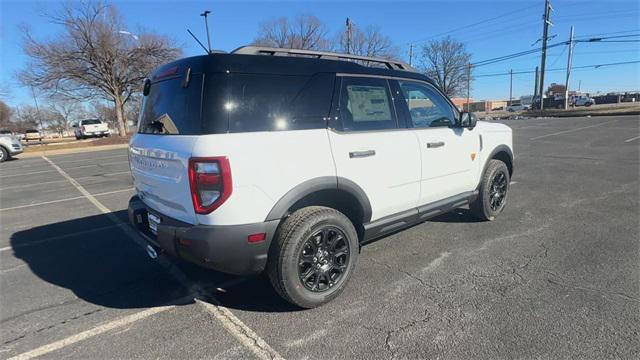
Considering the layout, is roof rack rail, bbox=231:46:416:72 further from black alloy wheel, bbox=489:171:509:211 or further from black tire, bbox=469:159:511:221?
black alloy wheel, bbox=489:171:509:211

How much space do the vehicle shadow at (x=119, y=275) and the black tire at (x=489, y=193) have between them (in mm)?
2916

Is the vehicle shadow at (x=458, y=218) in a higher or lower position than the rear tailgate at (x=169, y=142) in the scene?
lower

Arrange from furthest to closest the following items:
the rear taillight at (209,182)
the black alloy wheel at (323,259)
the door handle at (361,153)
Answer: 1. the door handle at (361,153)
2. the black alloy wheel at (323,259)
3. the rear taillight at (209,182)

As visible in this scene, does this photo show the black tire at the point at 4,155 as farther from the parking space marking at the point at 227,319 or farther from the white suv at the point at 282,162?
the white suv at the point at 282,162

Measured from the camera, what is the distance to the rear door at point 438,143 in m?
3.81

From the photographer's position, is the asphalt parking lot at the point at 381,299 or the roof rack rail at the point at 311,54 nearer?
the asphalt parking lot at the point at 381,299

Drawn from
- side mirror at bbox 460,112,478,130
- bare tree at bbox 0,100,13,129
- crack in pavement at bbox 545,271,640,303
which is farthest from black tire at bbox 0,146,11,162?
bare tree at bbox 0,100,13,129

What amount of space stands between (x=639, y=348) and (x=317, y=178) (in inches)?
93.4

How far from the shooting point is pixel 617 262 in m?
3.59

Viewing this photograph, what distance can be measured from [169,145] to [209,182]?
520 mm

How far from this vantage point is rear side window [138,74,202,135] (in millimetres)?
2645

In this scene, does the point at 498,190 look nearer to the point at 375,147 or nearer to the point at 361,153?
the point at 375,147

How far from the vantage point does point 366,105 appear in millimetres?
3420

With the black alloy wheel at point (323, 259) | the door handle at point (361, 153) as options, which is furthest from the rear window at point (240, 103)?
the black alloy wheel at point (323, 259)
